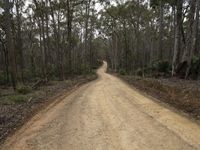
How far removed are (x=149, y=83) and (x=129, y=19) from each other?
2761 cm

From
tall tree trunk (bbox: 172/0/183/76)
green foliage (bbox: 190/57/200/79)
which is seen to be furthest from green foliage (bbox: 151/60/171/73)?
green foliage (bbox: 190/57/200/79)

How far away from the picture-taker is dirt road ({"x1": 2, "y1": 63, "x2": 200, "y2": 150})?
23.9ft

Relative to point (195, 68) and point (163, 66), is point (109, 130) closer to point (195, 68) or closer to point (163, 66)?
point (195, 68)

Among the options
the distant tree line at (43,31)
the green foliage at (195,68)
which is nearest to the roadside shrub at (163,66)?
the green foliage at (195,68)

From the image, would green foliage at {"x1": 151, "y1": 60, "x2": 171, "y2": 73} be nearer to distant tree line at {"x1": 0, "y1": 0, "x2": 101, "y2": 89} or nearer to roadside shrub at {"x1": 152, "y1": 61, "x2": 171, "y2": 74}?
roadside shrub at {"x1": 152, "y1": 61, "x2": 171, "y2": 74}

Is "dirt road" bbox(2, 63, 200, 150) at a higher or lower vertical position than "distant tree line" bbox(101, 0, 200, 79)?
lower

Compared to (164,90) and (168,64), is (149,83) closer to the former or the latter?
(164,90)

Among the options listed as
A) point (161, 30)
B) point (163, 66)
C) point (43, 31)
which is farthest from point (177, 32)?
point (43, 31)

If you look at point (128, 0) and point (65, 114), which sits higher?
point (128, 0)

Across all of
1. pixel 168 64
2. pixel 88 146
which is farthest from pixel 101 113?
pixel 168 64

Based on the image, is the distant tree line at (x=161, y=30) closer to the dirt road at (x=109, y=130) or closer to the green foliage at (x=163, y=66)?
the green foliage at (x=163, y=66)

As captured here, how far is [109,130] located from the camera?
859 cm

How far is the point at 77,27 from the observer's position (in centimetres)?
6078

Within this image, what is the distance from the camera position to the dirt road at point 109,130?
7293mm
